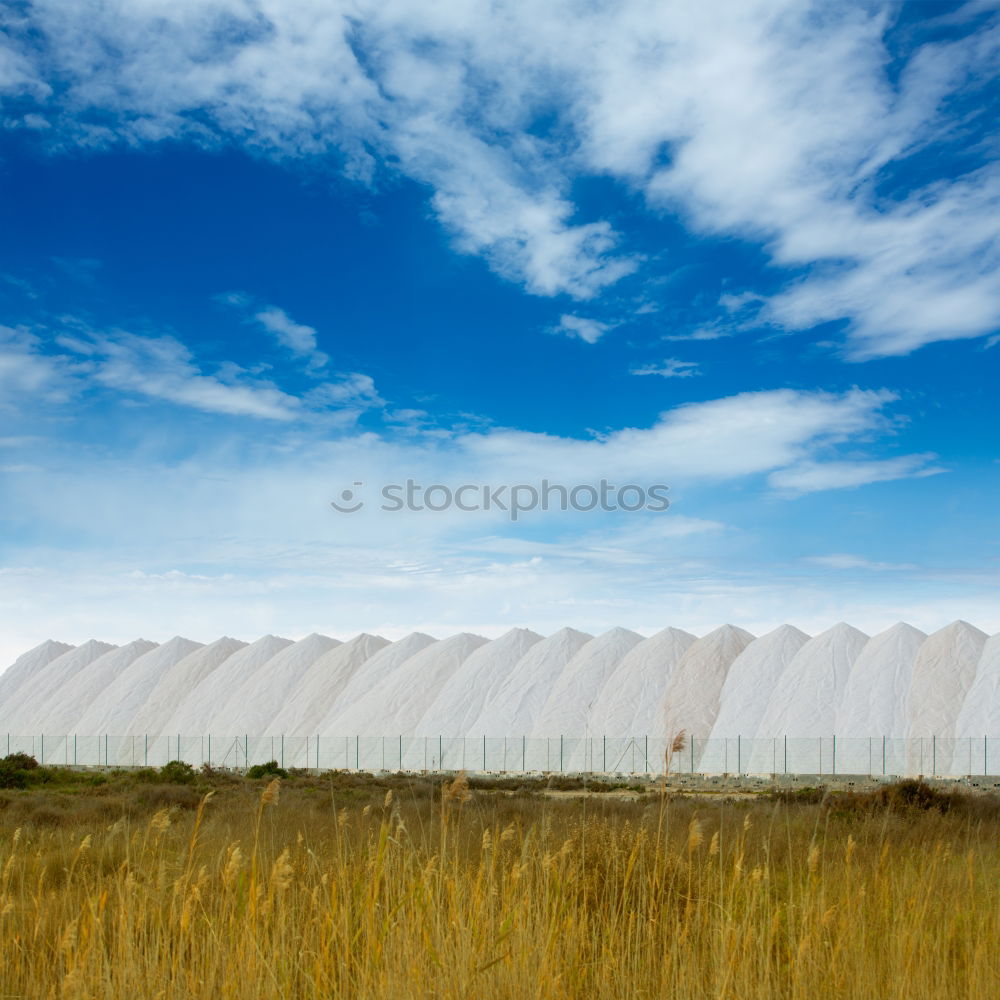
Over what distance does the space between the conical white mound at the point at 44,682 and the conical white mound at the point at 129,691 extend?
465 centimetres

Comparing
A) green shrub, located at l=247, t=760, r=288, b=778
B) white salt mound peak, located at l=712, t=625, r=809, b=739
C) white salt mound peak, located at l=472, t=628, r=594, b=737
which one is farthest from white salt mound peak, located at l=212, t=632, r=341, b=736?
white salt mound peak, located at l=712, t=625, r=809, b=739

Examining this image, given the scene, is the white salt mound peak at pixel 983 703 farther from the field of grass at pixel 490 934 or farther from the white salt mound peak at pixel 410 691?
the field of grass at pixel 490 934

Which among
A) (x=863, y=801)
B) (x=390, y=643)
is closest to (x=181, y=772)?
(x=863, y=801)

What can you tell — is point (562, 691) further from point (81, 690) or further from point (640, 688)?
point (81, 690)

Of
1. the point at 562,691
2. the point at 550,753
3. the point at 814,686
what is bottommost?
the point at 550,753

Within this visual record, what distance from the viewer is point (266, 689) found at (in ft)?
191

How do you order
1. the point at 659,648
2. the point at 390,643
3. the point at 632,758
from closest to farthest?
the point at 632,758 → the point at 659,648 → the point at 390,643

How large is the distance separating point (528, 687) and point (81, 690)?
101ft

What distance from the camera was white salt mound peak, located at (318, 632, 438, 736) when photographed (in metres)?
53.4

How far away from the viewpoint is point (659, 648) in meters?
53.1

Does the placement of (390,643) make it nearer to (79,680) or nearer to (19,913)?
(79,680)

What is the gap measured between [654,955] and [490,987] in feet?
4.78

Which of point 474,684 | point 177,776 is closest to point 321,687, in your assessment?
point 474,684

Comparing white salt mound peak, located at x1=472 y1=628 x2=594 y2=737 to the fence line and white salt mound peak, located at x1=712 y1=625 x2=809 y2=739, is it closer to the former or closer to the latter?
the fence line
